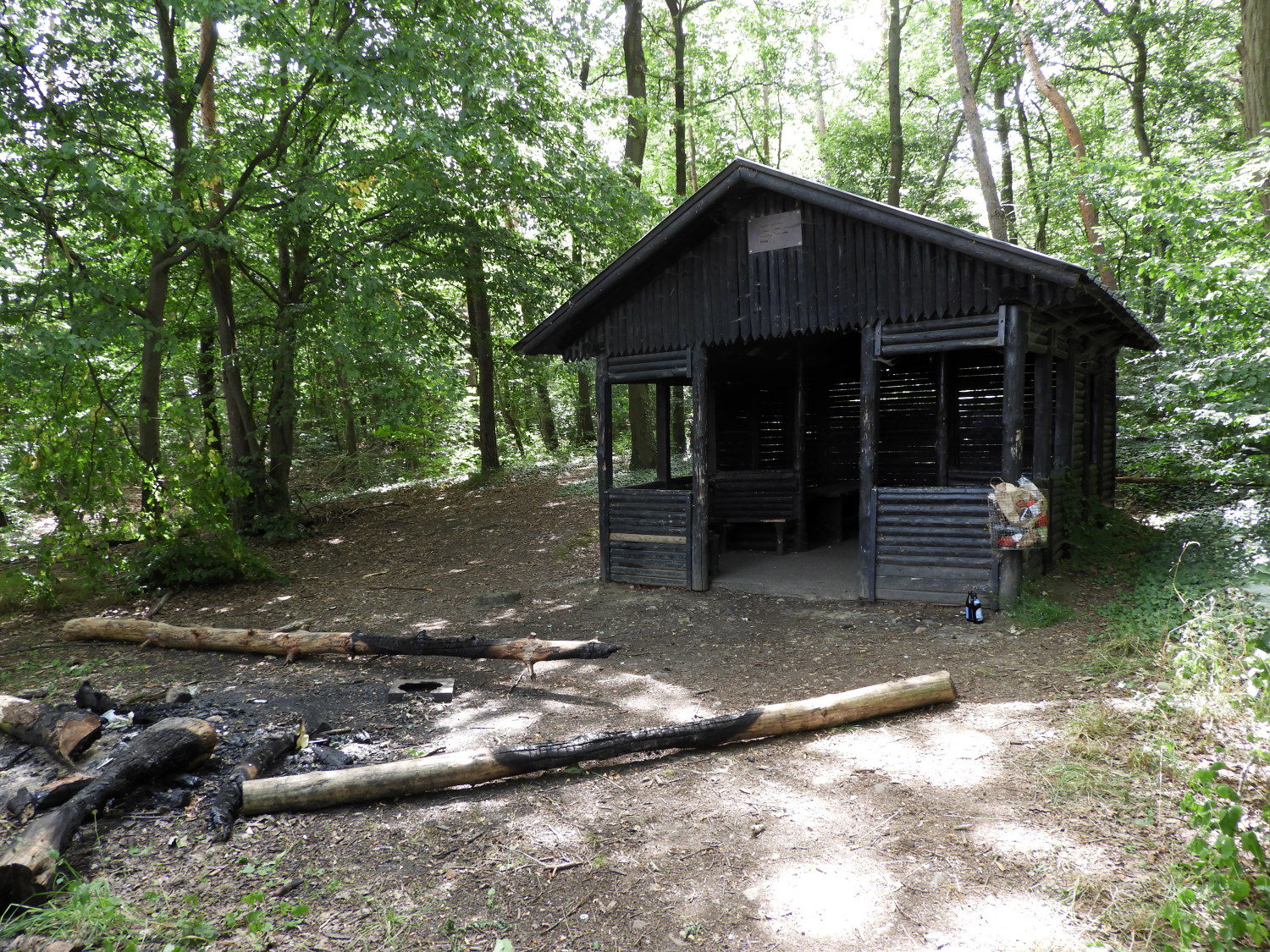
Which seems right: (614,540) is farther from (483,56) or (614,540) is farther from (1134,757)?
(483,56)

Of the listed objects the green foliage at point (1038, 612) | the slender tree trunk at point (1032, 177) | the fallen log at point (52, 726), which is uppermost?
the slender tree trunk at point (1032, 177)

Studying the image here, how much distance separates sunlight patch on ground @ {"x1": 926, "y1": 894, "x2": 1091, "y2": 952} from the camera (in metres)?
2.58

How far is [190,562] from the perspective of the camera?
984 centimetres

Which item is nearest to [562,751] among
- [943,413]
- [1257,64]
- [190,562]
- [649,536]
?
[649,536]

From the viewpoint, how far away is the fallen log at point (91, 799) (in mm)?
2895

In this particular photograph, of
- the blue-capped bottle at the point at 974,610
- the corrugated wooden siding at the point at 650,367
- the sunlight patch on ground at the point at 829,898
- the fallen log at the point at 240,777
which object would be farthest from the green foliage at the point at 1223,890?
the corrugated wooden siding at the point at 650,367

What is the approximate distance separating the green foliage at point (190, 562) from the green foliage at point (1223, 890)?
34.4 feet

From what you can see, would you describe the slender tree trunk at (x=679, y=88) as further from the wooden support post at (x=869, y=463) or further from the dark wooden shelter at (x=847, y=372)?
the wooden support post at (x=869, y=463)

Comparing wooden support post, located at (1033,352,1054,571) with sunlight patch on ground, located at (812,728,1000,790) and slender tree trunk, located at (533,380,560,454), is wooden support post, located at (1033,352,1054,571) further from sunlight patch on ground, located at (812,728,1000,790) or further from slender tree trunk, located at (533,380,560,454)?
A: slender tree trunk, located at (533,380,560,454)

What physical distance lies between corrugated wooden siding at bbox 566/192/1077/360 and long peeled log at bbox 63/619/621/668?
4.19 m

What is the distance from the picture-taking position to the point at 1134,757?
3.80 metres

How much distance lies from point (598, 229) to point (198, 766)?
11.4 meters

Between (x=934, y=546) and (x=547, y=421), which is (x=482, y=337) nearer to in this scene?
(x=547, y=421)

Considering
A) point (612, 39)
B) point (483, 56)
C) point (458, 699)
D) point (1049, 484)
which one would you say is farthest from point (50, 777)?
point (612, 39)
